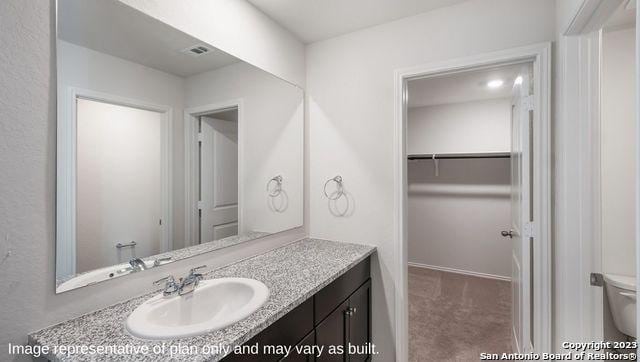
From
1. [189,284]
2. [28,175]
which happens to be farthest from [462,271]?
[28,175]

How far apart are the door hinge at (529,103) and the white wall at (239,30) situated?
4.83 feet

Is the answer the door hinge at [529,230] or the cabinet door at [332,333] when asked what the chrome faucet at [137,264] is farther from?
the door hinge at [529,230]

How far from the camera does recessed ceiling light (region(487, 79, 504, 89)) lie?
2955 mm

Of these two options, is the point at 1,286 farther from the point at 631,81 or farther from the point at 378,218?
the point at 631,81

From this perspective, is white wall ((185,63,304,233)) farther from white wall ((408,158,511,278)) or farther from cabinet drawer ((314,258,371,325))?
white wall ((408,158,511,278))

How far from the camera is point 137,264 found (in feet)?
3.92

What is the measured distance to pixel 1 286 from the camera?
81 cm

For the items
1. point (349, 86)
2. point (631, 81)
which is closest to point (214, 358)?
point (349, 86)

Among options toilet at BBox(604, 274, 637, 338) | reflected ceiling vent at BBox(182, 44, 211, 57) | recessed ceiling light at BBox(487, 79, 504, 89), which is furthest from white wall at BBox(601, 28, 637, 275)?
reflected ceiling vent at BBox(182, 44, 211, 57)

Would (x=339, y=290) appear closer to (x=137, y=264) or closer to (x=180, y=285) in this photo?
(x=180, y=285)

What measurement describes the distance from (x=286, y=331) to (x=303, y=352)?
0.18 m

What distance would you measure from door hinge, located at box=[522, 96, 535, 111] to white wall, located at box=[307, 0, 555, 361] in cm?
31

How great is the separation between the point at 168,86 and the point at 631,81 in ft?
8.98

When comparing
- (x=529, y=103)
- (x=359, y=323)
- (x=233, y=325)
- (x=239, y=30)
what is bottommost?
(x=359, y=323)
